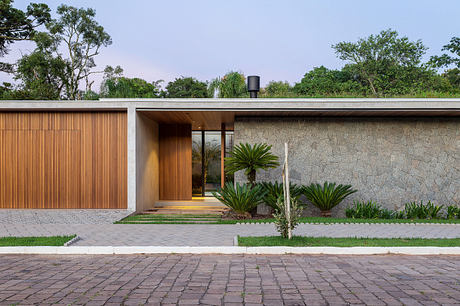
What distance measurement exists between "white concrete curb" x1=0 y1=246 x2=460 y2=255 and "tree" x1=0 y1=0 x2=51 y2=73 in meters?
32.5

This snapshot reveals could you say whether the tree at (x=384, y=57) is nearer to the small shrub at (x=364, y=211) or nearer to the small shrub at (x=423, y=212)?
the small shrub at (x=423, y=212)

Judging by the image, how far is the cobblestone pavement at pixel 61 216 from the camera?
899cm

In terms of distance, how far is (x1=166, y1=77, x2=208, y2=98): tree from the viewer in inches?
1518

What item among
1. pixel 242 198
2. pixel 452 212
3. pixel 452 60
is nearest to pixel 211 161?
Result: pixel 242 198

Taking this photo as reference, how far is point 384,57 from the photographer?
4009 centimetres

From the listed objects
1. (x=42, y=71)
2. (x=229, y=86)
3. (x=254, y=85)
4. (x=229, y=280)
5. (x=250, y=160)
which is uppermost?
(x=42, y=71)

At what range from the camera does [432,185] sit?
439 inches

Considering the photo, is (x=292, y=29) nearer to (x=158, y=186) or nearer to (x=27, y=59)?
(x=27, y=59)

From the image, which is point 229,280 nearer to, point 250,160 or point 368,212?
point 250,160

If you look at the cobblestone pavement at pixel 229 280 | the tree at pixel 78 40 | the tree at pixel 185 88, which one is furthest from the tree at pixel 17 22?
the cobblestone pavement at pixel 229 280

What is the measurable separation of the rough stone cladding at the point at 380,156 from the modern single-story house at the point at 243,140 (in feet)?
0.10

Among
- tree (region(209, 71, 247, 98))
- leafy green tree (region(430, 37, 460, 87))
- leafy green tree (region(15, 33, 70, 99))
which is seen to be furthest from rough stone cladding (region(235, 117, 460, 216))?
leafy green tree (region(15, 33, 70, 99))

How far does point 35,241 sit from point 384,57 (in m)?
40.9

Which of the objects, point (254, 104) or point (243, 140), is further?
point (243, 140)
